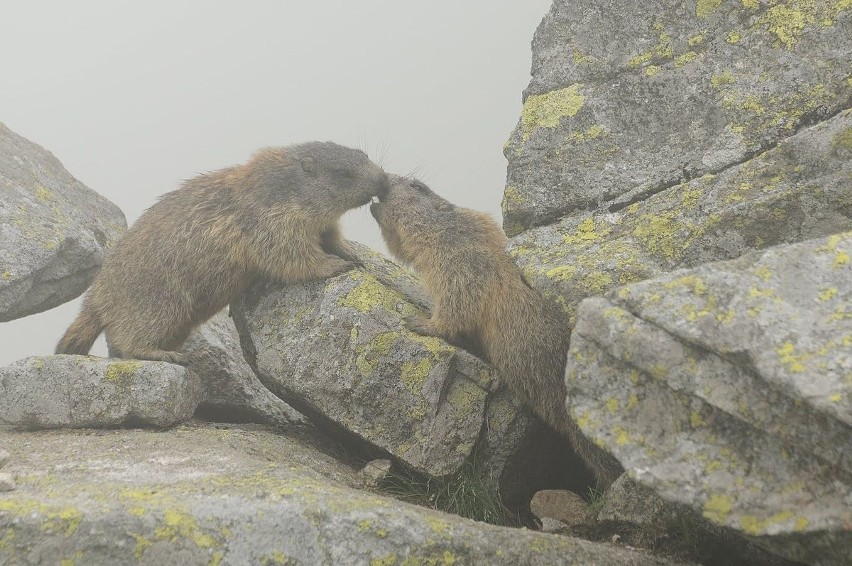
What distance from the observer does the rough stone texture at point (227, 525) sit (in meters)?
4.30

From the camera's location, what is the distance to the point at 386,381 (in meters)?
7.37

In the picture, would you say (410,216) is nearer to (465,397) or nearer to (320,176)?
(320,176)

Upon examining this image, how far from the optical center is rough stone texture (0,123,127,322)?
8.90 m

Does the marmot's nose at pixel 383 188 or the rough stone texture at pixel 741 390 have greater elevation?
the marmot's nose at pixel 383 188

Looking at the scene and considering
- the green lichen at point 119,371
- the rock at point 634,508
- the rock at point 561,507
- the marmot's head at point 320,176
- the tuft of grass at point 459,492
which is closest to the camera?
the rock at point 634,508

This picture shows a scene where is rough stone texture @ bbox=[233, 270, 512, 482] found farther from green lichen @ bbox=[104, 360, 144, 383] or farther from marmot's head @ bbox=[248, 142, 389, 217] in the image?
marmot's head @ bbox=[248, 142, 389, 217]

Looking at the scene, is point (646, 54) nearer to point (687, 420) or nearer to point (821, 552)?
point (687, 420)

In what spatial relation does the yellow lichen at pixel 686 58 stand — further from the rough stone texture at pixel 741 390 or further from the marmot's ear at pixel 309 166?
the marmot's ear at pixel 309 166

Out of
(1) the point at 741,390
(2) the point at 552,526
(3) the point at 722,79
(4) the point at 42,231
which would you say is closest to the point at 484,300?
(2) the point at 552,526

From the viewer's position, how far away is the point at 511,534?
199 inches

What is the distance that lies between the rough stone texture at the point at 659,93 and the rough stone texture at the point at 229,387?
369cm

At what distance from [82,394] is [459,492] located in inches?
150

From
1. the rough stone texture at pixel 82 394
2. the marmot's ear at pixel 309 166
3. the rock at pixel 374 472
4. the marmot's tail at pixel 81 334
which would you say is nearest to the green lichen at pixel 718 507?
the rock at pixel 374 472

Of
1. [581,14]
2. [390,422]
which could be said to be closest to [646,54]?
[581,14]
